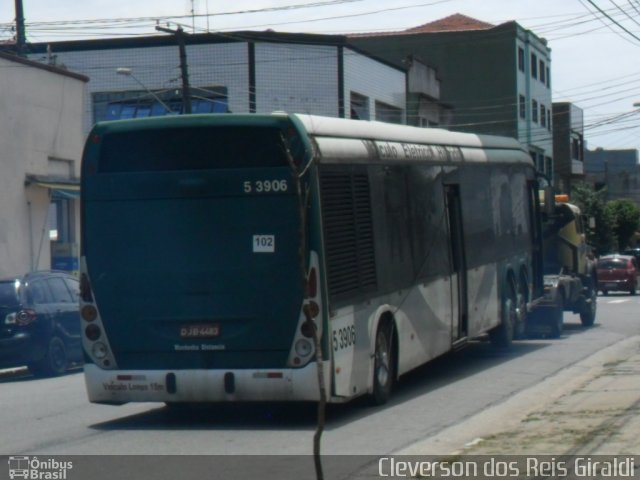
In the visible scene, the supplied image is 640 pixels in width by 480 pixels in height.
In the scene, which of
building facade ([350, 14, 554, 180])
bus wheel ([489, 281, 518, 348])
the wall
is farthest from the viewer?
building facade ([350, 14, 554, 180])

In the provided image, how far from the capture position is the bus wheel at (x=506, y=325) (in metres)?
20.3

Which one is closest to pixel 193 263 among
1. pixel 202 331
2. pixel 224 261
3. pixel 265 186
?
pixel 224 261

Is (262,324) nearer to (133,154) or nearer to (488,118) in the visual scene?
(133,154)

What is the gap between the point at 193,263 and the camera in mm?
12469

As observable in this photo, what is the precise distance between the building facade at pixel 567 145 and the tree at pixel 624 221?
3.17m

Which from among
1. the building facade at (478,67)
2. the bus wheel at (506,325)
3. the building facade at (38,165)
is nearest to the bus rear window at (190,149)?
the bus wheel at (506,325)

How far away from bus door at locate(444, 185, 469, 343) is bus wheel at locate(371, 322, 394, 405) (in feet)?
9.61

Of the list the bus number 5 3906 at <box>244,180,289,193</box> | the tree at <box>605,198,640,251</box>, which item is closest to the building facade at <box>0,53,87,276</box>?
the bus number 5 3906 at <box>244,180,289,193</box>

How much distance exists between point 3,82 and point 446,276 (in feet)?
55.1

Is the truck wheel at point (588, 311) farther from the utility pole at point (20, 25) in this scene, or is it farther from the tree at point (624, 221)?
the tree at point (624, 221)

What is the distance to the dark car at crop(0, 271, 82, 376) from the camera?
19219 millimetres

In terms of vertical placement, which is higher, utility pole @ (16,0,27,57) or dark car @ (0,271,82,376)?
utility pole @ (16,0,27,57)

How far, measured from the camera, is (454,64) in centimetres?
6988

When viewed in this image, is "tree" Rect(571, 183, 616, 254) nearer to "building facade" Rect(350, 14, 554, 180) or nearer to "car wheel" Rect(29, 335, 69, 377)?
"building facade" Rect(350, 14, 554, 180)
